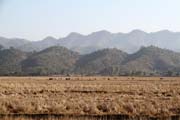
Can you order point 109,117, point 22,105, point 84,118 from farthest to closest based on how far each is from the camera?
1. point 22,105
2. point 109,117
3. point 84,118

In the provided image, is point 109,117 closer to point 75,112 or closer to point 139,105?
point 75,112

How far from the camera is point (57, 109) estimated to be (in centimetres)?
2267

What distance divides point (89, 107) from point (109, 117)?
2.87 metres

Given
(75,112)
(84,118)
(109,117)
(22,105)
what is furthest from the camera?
(22,105)

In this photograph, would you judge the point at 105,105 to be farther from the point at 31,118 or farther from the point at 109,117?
the point at 31,118

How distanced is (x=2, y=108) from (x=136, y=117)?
749 cm

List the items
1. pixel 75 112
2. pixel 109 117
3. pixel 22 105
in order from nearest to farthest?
pixel 109 117, pixel 75 112, pixel 22 105

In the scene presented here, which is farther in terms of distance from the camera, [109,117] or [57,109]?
[57,109]

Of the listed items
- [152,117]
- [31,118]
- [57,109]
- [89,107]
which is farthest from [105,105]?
[31,118]

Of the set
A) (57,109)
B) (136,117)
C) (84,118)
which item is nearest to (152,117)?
(136,117)

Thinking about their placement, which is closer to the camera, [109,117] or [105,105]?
[109,117]

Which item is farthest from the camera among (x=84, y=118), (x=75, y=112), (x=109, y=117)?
(x=75, y=112)

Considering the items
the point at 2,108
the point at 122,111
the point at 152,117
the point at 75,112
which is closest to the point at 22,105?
the point at 2,108

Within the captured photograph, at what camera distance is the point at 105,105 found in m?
24.0
